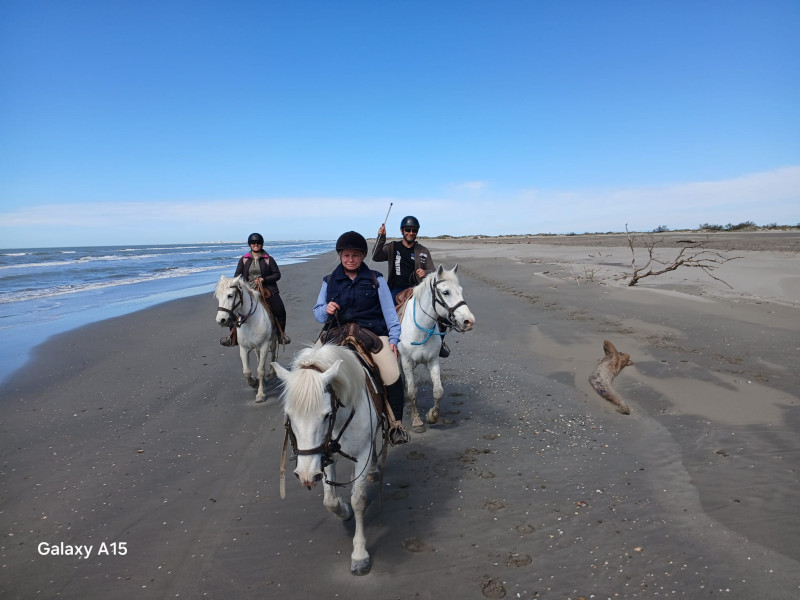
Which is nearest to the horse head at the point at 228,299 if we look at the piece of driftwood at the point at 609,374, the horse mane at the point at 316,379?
the horse mane at the point at 316,379

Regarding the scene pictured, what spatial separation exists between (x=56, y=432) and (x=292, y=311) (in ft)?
29.2

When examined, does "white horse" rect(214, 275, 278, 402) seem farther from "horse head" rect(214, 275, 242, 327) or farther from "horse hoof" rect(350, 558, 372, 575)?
"horse hoof" rect(350, 558, 372, 575)

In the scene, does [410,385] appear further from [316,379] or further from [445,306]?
[316,379]

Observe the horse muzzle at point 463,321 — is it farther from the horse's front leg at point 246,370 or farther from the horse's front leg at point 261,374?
the horse's front leg at point 246,370

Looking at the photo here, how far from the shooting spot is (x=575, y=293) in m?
15.2

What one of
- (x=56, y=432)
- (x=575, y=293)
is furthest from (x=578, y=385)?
(x=575, y=293)

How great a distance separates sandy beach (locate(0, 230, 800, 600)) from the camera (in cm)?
319

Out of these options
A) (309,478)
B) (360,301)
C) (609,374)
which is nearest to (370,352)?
(360,301)

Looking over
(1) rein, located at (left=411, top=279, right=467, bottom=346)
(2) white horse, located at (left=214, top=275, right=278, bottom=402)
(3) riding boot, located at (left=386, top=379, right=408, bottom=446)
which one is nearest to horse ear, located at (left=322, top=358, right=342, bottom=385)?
(3) riding boot, located at (left=386, top=379, right=408, bottom=446)

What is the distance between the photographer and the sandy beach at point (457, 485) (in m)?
3.19

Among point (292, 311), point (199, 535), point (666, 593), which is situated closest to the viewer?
point (666, 593)

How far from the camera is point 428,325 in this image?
5914mm

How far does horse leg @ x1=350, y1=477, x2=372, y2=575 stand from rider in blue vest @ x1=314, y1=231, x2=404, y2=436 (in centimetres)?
100

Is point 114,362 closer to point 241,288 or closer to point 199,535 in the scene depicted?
point 241,288
